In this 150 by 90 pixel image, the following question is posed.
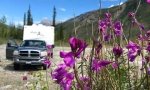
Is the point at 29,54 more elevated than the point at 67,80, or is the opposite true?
the point at 67,80

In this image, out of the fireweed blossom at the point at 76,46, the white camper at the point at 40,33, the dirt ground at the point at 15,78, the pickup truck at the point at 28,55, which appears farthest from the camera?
the white camper at the point at 40,33

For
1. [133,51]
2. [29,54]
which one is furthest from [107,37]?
[29,54]

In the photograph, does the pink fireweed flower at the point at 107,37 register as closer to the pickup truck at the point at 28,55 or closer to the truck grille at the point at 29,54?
the pickup truck at the point at 28,55

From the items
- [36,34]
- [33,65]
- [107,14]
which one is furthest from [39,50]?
[107,14]

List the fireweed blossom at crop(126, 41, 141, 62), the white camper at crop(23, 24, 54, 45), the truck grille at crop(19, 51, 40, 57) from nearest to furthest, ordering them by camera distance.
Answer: the fireweed blossom at crop(126, 41, 141, 62) < the truck grille at crop(19, 51, 40, 57) < the white camper at crop(23, 24, 54, 45)

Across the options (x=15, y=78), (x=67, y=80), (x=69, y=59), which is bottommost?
(x=15, y=78)

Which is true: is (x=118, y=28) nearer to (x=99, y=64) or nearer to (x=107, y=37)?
(x=107, y=37)

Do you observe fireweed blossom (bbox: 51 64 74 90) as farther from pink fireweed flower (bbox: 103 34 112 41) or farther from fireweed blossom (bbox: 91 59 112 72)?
pink fireweed flower (bbox: 103 34 112 41)

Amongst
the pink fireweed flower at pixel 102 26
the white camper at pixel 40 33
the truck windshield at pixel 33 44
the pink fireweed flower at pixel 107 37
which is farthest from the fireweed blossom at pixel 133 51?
the white camper at pixel 40 33

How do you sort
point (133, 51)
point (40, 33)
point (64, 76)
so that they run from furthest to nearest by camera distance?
1. point (40, 33)
2. point (133, 51)
3. point (64, 76)

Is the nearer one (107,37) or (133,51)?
(133,51)

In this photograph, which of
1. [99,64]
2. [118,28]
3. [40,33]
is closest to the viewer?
[99,64]

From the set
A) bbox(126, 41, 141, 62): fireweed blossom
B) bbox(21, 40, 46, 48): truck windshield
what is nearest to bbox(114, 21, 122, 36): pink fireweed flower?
bbox(126, 41, 141, 62): fireweed blossom

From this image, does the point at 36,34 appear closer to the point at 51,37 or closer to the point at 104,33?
the point at 51,37
